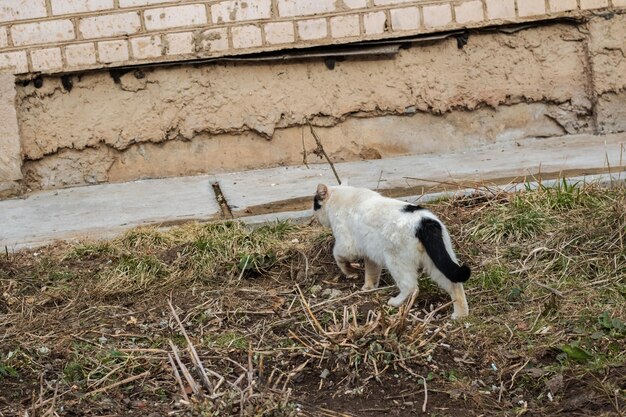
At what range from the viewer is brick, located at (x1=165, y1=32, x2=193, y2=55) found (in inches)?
345

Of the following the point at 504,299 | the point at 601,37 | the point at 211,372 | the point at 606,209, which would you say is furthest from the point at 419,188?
the point at 211,372

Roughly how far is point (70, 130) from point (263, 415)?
5347 mm

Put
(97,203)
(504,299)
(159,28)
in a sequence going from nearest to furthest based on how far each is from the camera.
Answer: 1. (504,299)
2. (97,203)
3. (159,28)

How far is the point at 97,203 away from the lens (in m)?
8.21

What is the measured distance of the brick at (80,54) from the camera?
8742 millimetres

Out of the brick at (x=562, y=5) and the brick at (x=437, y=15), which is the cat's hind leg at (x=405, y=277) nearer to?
the brick at (x=437, y=15)

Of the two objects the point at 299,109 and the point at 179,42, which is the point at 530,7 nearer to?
the point at 299,109

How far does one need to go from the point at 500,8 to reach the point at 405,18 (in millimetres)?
839

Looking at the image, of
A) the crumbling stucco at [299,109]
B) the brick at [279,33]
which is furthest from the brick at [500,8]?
the brick at [279,33]

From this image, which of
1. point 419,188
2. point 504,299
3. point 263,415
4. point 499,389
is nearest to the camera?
point 263,415

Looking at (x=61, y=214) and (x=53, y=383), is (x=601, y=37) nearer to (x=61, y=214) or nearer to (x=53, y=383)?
(x=61, y=214)

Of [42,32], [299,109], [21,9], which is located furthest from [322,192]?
[21,9]

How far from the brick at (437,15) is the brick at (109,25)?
8.12 ft

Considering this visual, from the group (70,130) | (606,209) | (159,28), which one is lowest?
(606,209)
